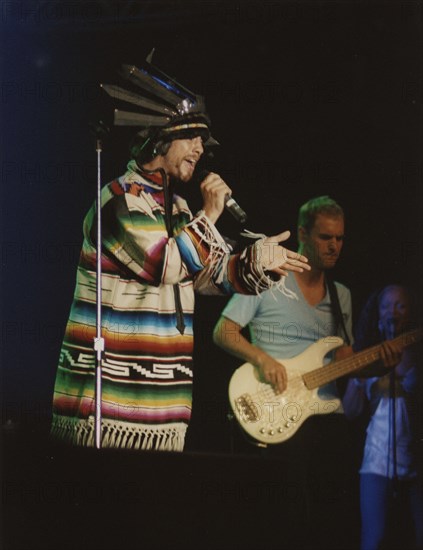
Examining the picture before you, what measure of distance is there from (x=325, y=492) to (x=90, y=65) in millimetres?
2218

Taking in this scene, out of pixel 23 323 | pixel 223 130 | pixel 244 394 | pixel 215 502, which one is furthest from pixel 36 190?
pixel 215 502

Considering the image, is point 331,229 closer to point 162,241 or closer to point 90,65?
point 162,241

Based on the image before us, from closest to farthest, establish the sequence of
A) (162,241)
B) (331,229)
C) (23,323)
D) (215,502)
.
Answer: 1. (215,502)
2. (162,241)
3. (331,229)
4. (23,323)

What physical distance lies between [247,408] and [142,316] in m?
0.61

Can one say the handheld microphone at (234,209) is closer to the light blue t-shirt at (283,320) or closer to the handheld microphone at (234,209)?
the handheld microphone at (234,209)

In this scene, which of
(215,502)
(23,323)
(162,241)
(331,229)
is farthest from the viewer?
(23,323)

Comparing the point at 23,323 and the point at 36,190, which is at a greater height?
the point at 36,190

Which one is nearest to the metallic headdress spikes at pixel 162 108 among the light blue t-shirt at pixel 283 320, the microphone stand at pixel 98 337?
the microphone stand at pixel 98 337

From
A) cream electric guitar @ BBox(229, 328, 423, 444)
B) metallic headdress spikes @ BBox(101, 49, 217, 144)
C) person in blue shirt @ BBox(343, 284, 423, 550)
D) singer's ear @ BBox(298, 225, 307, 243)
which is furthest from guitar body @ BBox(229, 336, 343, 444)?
metallic headdress spikes @ BBox(101, 49, 217, 144)

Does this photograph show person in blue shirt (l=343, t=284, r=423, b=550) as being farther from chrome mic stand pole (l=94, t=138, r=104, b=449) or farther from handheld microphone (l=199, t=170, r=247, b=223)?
chrome mic stand pole (l=94, t=138, r=104, b=449)

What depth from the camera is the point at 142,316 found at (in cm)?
293

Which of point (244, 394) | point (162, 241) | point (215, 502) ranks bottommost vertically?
point (215, 502)

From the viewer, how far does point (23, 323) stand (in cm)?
328

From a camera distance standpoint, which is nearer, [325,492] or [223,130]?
[325,492]
